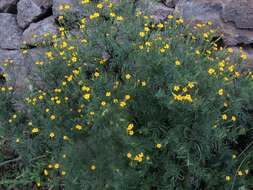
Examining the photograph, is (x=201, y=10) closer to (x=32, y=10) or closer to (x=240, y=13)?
(x=240, y=13)

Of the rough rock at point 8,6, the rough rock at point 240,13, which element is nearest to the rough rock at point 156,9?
the rough rock at point 240,13

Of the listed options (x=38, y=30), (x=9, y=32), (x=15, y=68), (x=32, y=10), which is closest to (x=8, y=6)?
(x=9, y=32)

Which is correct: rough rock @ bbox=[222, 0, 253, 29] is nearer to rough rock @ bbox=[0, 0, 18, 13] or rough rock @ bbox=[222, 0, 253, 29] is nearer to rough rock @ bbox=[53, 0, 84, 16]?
rough rock @ bbox=[53, 0, 84, 16]

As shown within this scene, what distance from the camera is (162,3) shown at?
16.0 ft

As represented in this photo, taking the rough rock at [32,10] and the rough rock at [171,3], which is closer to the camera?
the rough rock at [171,3]

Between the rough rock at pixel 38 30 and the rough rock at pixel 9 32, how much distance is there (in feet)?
0.60

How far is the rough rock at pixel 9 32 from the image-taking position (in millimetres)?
5301

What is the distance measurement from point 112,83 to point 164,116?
0.55 m

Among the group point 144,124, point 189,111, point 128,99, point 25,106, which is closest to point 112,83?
point 128,99

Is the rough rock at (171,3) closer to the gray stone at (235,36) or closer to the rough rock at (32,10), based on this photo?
the gray stone at (235,36)

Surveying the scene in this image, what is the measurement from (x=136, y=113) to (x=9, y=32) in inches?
105

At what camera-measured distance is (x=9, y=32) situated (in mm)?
5375

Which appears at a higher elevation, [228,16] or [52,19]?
[228,16]

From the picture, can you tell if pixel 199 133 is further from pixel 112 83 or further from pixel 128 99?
pixel 112 83
